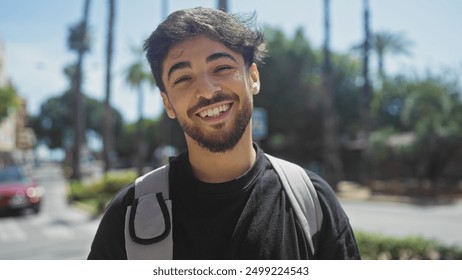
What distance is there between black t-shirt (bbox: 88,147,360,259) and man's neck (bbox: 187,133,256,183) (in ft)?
0.38

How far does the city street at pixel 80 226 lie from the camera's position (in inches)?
191

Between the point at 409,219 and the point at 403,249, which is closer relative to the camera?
the point at 403,249

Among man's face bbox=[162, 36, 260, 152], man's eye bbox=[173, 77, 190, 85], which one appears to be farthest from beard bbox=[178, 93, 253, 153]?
man's eye bbox=[173, 77, 190, 85]

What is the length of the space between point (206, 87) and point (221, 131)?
0.18 m

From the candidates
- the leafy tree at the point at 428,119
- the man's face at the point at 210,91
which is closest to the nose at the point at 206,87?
the man's face at the point at 210,91

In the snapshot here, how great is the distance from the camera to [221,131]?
5.60ft

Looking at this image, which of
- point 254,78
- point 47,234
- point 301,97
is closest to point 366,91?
point 47,234

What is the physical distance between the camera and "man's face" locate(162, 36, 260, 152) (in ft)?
5.54

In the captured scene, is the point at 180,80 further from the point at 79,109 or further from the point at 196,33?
the point at 79,109

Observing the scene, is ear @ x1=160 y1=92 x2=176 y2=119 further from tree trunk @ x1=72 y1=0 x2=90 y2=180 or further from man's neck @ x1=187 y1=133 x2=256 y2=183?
tree trunk @ x1=72 y1=0 x2=90 y2=180

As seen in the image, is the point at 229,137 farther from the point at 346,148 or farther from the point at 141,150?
the point at 346,148

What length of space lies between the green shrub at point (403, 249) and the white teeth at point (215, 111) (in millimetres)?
2877

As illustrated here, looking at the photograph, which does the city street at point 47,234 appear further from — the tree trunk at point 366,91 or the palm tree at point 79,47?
the tree trunk at point 366,91

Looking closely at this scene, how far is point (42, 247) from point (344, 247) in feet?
14.5
